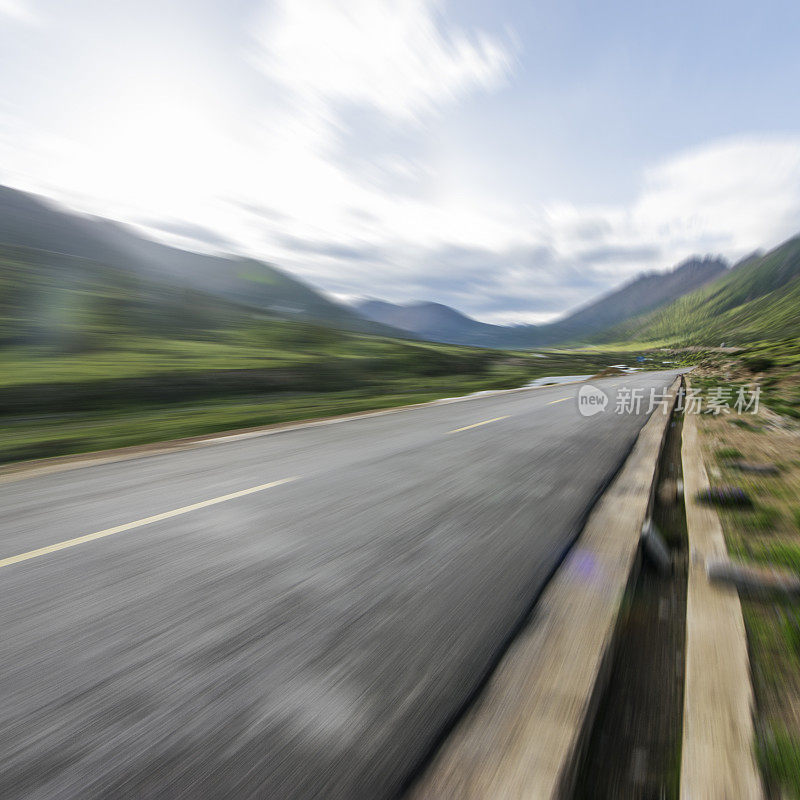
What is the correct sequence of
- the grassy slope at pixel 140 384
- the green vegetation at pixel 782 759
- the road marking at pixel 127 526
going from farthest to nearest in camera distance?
1. the grassy slope at pixel 140 384
2. the road marking at pixel 127 526
3. the green vegetation at pixel 782 759

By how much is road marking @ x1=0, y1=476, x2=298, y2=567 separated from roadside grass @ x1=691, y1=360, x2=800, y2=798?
4.08m

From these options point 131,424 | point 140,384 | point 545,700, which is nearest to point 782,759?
point 545,700

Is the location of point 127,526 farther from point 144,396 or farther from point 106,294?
point 106,294

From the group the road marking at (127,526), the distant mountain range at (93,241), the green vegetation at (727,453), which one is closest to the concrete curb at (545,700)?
the road marking at (127,526)

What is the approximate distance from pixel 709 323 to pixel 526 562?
227 metres

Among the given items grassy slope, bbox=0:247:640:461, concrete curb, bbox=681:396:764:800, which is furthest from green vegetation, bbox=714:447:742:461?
grassy slope, bbox=0:247:640:461

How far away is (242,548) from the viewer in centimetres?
316

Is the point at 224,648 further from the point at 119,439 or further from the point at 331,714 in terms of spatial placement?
the point at 119,439

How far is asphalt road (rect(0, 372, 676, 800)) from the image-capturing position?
1.47m

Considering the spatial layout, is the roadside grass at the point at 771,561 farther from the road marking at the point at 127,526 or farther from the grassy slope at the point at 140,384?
the grassy slope at the point at 140,384

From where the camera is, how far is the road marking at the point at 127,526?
121 inches

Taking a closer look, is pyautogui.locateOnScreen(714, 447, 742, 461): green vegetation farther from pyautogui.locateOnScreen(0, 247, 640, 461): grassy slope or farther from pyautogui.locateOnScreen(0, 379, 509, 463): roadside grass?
pyautogui.locateOnScreen(0, 247, 640, 461): grassy slope

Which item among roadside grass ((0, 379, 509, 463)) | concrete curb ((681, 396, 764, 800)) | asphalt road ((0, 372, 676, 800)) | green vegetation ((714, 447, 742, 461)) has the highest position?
green vegetation ((714, 447, 742, 461))

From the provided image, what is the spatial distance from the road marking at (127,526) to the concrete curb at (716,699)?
12.7ft
